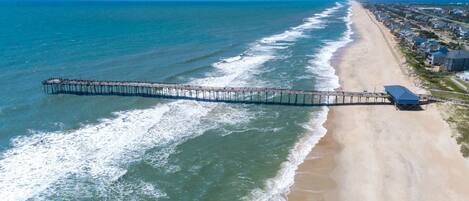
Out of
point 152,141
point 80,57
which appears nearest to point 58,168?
point 152,141

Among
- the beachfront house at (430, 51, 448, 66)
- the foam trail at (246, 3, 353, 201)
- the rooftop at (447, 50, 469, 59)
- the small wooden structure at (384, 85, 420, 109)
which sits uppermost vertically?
the rooftop at (447, 50, 469, 59)

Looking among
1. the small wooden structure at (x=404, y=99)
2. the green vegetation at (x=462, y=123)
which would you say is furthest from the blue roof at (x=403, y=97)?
the green vegetation at (x=462, y=123)

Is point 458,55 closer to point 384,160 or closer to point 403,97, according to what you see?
point 403,97

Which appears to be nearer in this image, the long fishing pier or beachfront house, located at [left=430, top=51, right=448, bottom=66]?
the long fishing pier

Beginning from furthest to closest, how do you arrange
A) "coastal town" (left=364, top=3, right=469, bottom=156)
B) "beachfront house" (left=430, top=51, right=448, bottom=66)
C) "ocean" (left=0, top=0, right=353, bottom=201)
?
"beachfront house" (left=430, top=51, right=448, bottom=66)
"coastal town" (left=364, top=3, right=469, bottom=156)
"ocean" (left=0, top=0, right=353, bottom=201)

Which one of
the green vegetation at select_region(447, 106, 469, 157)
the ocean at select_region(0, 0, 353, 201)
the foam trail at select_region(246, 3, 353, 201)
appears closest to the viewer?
the foam trail at select_region(246, 3, 353, 201)

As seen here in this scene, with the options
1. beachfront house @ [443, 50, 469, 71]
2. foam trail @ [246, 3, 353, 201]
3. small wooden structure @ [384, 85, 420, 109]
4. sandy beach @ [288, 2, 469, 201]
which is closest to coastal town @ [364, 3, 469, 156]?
beachfront house @ [443, 50, 469, 71]

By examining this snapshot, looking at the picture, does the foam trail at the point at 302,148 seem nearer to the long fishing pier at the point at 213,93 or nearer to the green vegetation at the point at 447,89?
the long fishing pier at the point at 213,93

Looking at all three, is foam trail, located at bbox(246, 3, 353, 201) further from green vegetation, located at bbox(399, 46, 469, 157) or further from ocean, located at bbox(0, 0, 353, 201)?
green vegetation, located at bbox(399, 46, 469, 157)
